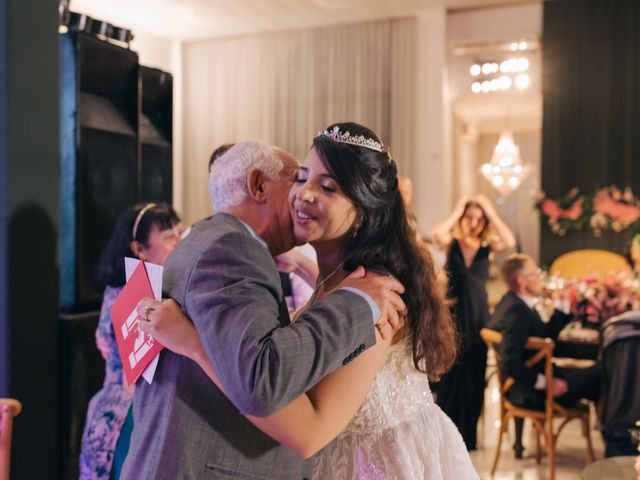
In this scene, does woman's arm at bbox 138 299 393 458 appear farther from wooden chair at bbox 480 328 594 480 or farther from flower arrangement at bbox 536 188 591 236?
flower arrangement at bbox 536 188 591 236

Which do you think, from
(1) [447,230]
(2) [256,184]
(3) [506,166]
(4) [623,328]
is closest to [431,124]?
(3) [506,166]

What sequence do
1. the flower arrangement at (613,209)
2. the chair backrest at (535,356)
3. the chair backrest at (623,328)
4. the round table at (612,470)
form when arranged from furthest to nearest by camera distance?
1. the flower arrangement at (613,209)
2. the chair backrest at (535,356)
3. the chair backrest at (623,328)
4. the round table at (612,470)

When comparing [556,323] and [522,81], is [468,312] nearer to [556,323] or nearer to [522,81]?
[556,323]

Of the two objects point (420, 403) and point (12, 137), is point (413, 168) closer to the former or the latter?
point (12, 137)

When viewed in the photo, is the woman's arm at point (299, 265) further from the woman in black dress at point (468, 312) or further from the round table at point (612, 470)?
the woman in black dress at point (468, 312)

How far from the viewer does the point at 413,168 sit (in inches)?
321

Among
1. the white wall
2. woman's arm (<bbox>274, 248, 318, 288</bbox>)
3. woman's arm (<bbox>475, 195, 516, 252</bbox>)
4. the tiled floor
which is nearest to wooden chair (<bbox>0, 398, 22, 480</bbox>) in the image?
woman's arm (<bbox>274, 248, 318, 288</bbox>)

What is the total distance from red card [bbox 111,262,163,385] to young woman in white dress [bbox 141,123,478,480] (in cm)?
10

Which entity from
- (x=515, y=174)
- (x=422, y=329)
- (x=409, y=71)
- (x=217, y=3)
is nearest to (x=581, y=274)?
(x=515, y=174)

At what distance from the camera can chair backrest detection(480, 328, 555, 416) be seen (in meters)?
4.01

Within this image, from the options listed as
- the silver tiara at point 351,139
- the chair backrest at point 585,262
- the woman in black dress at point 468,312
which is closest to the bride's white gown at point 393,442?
the silver tiara at point 351,139

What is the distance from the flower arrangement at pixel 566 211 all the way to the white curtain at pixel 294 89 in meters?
1.66

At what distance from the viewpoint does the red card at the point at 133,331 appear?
131 centimetres

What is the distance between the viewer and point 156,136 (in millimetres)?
4883
